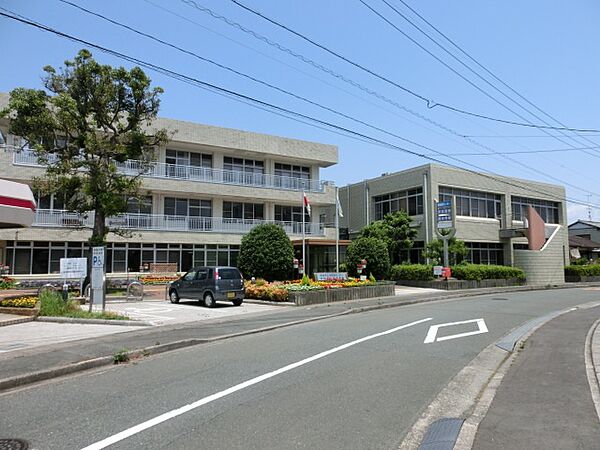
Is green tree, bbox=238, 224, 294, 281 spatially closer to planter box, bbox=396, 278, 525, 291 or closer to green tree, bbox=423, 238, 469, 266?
planter box, bbox=396, 278, 525, 291

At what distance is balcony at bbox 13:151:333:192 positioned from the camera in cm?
3050

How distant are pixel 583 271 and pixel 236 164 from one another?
3225cm

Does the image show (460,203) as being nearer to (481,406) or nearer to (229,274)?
(229,274)

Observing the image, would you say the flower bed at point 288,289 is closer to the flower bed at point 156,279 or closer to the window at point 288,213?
the flower bed at point 156,279

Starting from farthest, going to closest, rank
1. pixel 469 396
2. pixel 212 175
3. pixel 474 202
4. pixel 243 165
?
pixel 474 202 < pixel 243 165 < pixel 212 175 < pixel 469 396

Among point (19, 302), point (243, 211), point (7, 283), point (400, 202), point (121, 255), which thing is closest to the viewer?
point (19, 302)

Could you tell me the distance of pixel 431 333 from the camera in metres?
13.1

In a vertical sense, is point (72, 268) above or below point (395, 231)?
below

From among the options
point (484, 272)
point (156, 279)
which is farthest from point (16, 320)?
point (484, 272)

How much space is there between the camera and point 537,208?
49.8 m

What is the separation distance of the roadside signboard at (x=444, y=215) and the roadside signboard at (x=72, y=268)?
76.0 feet

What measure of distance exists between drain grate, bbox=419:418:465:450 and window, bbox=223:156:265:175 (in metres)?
32.4

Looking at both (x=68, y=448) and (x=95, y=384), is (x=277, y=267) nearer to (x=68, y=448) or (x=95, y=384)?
(x=95, y=384)

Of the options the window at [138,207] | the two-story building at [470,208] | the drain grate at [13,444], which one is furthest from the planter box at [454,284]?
the drain grate at [13,444]
